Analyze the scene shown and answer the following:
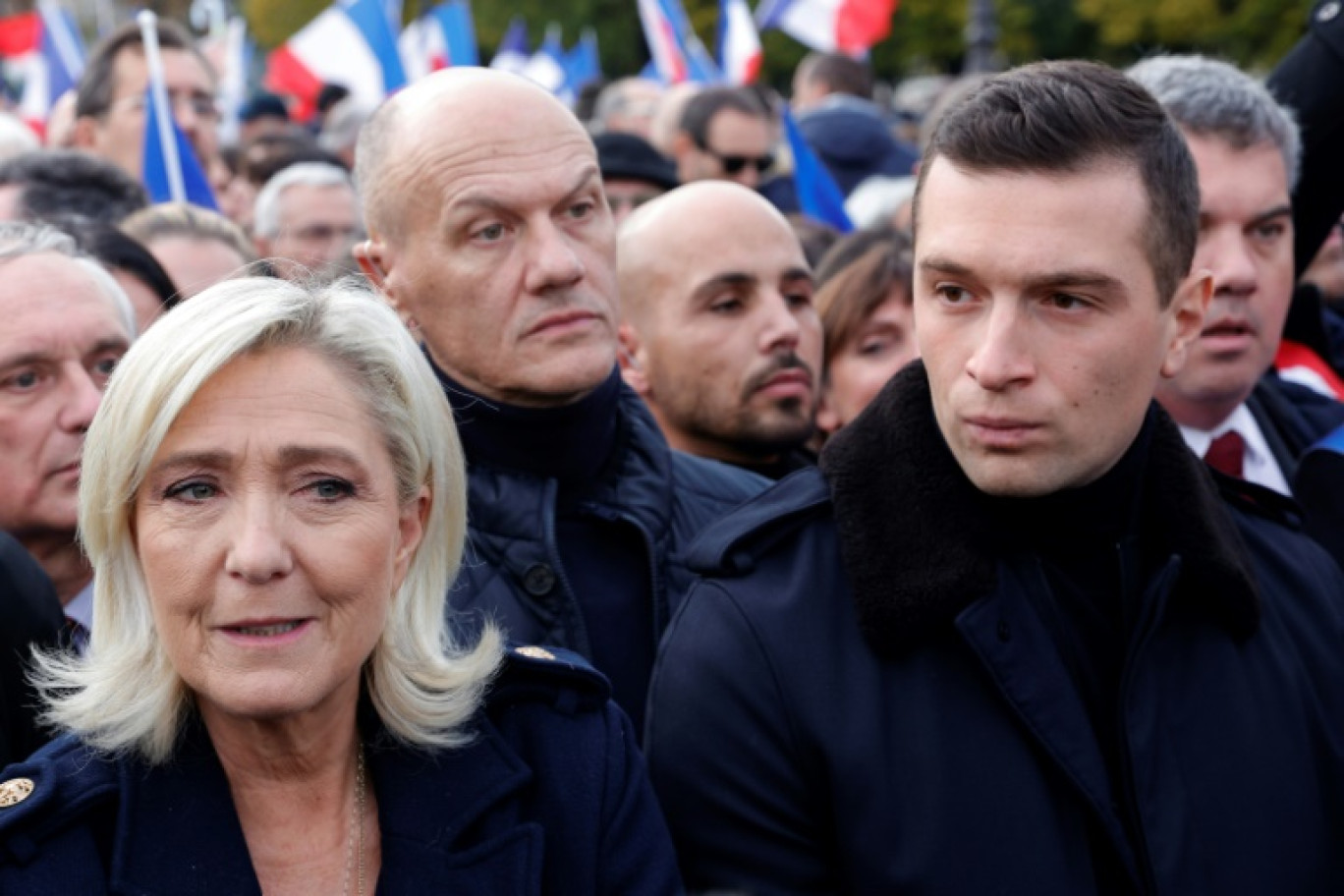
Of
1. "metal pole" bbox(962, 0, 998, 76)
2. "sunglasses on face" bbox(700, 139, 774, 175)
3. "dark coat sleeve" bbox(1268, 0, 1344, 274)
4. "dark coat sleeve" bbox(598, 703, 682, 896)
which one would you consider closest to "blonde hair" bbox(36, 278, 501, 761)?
"dark coat sleeve" bbox(598, 703, 682, 896)

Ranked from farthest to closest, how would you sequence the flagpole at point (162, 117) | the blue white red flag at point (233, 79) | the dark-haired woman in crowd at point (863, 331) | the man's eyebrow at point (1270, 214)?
the blue white red flag at point (233, 79)
the flagpole at point (162, 117)
the dark-haired woman in crowd at point (863, 331)
the man's eyebrow at point (1270, 214)

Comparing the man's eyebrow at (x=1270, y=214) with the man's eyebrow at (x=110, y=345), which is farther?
the man's eyebrow at (x=1270, y=214)

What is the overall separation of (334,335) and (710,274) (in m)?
2.10

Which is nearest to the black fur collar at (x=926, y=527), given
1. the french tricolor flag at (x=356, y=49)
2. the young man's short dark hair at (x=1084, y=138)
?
the young man's short dark hair at (x=1084, y=138)

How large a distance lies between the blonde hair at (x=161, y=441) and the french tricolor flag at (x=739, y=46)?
34.8ft

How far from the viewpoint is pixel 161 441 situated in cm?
264

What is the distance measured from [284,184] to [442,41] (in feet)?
13.9

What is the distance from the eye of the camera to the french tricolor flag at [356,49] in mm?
10047

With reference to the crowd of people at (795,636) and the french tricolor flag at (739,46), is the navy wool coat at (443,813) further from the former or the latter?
the french tricolor flag at (739,46)

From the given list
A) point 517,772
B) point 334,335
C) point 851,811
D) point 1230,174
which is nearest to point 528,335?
point 334,335

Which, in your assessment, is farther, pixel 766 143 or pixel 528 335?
pixel 766 143

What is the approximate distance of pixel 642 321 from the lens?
4.86 meters

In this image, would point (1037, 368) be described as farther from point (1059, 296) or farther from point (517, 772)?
point (517, 772)

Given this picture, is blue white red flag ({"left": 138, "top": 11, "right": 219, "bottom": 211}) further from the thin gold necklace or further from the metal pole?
the metal pole
